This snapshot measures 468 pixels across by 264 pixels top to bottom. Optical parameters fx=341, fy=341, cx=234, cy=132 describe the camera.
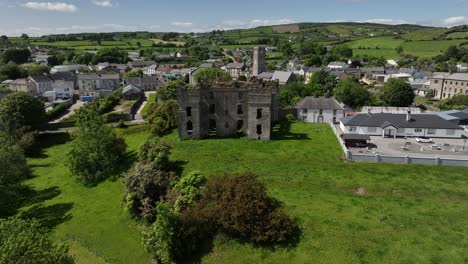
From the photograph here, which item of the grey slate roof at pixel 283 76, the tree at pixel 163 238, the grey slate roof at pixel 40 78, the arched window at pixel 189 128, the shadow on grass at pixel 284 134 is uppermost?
the grey slate roof at pixel 283 76

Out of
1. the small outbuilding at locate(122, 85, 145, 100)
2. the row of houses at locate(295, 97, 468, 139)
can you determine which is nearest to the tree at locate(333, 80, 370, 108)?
the row of houses at locate(295, 97, 468, 139)

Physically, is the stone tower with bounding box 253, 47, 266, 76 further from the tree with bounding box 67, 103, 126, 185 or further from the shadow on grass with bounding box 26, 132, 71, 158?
the tree with bounding box 67, 103, 126, 185

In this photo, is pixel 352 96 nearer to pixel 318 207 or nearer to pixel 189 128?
pixel 189 128

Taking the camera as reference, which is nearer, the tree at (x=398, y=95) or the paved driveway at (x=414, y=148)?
the paved driveway at (x=414, y=148)

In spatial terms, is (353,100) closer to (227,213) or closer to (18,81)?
(227,213)

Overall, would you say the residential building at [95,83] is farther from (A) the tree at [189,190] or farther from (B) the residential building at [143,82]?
(A) the tree at [189,190]

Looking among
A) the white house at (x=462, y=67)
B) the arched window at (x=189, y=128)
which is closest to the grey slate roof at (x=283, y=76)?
the arched window at (x=189, y=128)

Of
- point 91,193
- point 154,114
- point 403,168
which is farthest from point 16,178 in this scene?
point 403,168

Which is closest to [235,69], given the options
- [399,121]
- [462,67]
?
[462,67]
